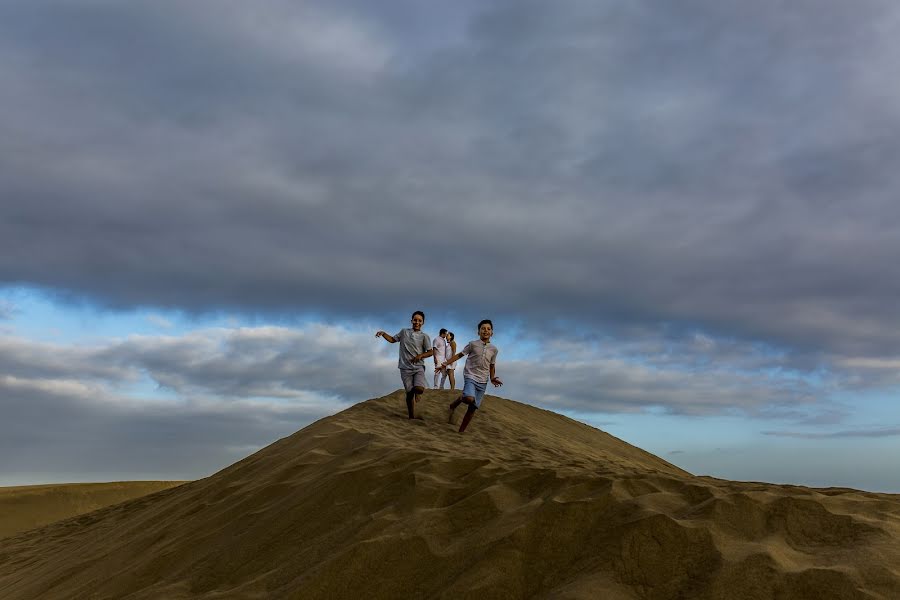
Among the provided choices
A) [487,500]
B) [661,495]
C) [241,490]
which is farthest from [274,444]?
[661,495]

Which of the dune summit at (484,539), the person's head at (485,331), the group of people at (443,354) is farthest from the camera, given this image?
the group of people at (443,354)

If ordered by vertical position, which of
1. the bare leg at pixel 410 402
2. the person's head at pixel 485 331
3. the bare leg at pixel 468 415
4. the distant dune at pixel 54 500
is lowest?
the distant dune at pixel 54 500

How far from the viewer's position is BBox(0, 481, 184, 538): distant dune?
15.6 metres

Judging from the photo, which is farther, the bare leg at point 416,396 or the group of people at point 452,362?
the bare leg at point 416,396

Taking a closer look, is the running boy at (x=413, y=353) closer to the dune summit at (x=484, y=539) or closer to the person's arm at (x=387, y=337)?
the person's arm at (x=387, y=337)

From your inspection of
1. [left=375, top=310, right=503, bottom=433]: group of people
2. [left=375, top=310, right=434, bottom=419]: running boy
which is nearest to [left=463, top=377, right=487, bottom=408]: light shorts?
[left=375, top=310, right=503, bottom=433]: group of people

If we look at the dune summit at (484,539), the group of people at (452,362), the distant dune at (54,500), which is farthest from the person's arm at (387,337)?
the distant dune at (54,500)

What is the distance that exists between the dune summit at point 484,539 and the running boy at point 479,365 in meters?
2.51

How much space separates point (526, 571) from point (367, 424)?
5629mm

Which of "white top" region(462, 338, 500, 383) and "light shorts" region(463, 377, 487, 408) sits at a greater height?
"white top" region(462, 338, 500, 383)

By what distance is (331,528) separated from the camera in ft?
16.6

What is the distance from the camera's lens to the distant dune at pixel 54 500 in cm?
1557

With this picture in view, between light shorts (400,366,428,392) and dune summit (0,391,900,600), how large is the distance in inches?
112

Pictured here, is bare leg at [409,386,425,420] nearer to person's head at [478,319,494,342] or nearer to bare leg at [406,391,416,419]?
bare leg at [406,391,416,419]
